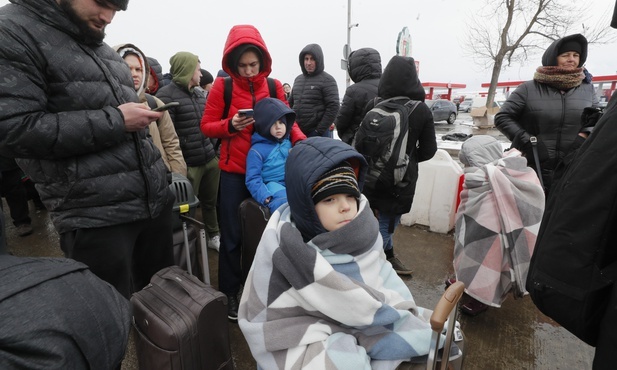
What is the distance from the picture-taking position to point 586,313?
958 mm

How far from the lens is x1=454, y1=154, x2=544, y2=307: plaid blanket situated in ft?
7.12

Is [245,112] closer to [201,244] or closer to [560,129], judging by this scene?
[201,244]

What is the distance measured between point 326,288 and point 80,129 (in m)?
1.13

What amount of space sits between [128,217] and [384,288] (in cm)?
118

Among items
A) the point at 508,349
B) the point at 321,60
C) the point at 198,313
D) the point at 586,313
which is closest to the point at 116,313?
the point at 198,313

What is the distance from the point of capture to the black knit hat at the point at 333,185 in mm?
1313

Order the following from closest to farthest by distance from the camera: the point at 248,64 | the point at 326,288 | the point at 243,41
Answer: the point at 326,288
the point at 243,41
the point at 248,64

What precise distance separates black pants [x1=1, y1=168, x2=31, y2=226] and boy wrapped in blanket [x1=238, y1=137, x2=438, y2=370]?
3.94m

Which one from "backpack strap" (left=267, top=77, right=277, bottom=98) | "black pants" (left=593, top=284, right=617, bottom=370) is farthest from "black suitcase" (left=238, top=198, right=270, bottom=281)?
"black pants" (left=593, top=284, right=617, bottom=370)

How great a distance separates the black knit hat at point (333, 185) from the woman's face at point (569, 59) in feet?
8.51

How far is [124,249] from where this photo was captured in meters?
1.56

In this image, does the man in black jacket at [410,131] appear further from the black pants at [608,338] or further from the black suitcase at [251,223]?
the black pants at [608,338]

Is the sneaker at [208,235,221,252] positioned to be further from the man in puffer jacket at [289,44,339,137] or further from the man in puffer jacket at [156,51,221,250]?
the man in puffer jacket at [289,44,339,137]

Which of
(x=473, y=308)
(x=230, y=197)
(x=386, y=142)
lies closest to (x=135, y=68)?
(x=230, y=197)
